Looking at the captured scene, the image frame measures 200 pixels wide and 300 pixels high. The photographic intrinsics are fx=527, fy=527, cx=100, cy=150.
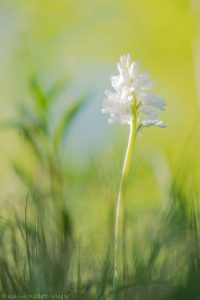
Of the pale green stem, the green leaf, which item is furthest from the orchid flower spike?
the green leaf

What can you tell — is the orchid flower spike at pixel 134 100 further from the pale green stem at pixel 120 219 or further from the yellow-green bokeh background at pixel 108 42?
the yellow-green bokeh background at pixel 108 42

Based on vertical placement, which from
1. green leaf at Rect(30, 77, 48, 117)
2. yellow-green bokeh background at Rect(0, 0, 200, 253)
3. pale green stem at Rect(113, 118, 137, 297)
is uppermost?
yellow-green bokeh background at Rect(0, 0, 200, 253)

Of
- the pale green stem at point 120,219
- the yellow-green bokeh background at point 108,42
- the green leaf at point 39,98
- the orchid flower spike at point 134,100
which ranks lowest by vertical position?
the pale green stem at point 120,219

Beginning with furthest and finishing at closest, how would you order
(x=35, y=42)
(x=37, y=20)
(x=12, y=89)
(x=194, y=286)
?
(x=37, y=20) < (x=35, y=42) < (x=12, y=89) < (x=194, y=286)

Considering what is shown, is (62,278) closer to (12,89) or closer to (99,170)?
(99,170)

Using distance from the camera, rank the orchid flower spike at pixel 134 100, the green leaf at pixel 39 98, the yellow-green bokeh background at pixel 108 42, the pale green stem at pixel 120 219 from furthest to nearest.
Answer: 1. the yellow-green bokeh background at pixel 108 42
2. the green leaf at pixel 39 98
3. the orchid flower spike at pixel 134 100
4. the pale green stem at pixel 120 219

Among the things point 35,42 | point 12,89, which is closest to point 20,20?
point 35,42

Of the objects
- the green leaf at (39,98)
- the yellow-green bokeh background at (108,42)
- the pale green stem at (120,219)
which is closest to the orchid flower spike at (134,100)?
the pale green stem at (120,219)

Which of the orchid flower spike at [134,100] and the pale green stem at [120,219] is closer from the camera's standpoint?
the pale green stem at [120,219]

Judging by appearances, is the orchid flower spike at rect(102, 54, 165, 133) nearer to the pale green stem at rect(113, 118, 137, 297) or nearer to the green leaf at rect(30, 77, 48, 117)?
the pale green stem at rect(113, 118, 137, 297)
